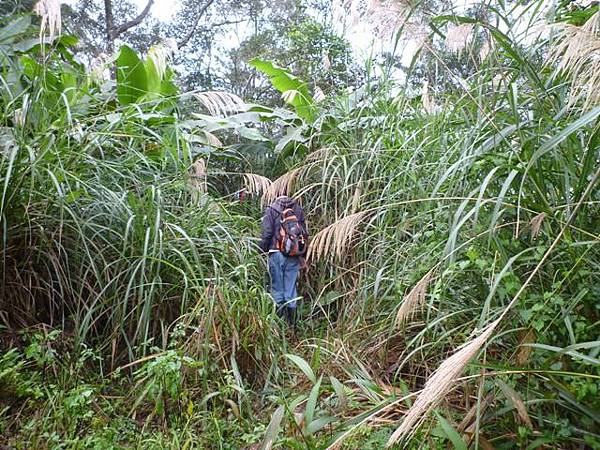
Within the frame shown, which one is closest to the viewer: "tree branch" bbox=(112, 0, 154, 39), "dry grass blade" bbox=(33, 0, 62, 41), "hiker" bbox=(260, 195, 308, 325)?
"dry grass blade" bbox=(33, 0, 62, 41)

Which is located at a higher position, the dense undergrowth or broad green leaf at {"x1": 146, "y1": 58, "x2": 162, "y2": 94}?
broad green leaf at {"x1": 146, "y1": 58, "x2": 162, "y2": 94}

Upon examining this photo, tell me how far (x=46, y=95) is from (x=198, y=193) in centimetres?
111

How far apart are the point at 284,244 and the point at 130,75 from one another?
8.11 feet

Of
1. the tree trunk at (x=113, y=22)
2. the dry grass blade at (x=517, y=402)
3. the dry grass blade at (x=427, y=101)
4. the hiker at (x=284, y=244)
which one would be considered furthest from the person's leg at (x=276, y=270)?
the tree trunk at (x=113, y=22)

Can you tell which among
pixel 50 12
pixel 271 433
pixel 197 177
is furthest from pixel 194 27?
pixel 271 433

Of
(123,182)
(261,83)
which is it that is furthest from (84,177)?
(261,83)

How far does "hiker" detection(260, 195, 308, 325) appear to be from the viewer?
401 cm

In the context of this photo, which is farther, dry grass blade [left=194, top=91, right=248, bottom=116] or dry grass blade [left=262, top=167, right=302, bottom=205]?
dry grass blade [left=262, top=167, right=302, bottom=205]

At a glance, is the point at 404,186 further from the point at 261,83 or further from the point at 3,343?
the point at 261,83

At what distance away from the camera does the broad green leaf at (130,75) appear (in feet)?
15.2

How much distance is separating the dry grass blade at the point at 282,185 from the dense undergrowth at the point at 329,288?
12cm

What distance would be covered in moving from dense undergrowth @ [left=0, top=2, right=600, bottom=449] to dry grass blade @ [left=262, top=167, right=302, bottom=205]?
12cm

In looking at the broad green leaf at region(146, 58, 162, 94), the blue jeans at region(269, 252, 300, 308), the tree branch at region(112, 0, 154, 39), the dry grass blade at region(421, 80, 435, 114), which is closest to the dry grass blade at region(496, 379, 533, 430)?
the dry grass blade at region(421, 80, 435, 114)

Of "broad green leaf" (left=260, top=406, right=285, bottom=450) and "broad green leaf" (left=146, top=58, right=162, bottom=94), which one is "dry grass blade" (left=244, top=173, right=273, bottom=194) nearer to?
"broad green leaf" (left=146, top=58, right=162, bottom=94)
